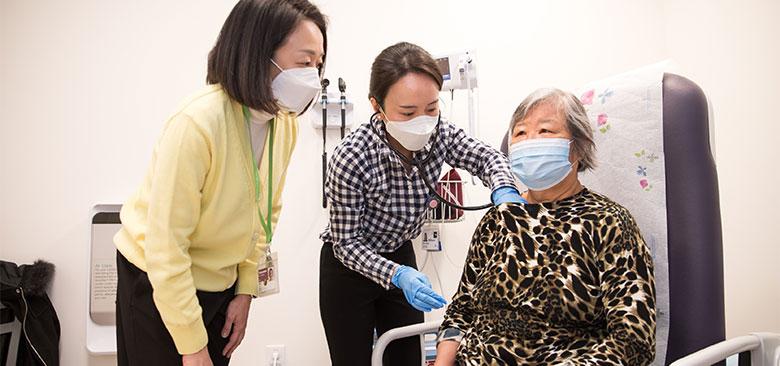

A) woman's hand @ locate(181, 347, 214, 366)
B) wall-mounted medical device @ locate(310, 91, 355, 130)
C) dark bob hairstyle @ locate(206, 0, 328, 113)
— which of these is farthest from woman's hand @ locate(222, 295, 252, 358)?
wall-mounted medical device @ locate(310, 91, 355, 130)

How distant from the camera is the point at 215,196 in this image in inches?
39.4

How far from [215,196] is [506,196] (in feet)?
2.30

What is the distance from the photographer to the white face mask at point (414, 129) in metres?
1.32

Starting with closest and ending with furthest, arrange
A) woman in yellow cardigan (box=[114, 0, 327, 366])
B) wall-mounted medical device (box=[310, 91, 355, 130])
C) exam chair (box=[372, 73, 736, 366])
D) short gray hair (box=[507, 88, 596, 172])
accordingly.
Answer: woman in yellow cardigan (box=[114, 0, 327, 366]), exam chair (box=[372, 73, 736, 366]), short gray hair (box=[507, 88, 596, 172]), wall-mounted medical device (box=[310, 91, 355, 130])

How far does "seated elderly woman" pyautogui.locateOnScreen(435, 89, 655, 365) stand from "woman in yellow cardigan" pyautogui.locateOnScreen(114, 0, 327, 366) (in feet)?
1.68

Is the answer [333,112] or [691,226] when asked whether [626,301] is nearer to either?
[691,226]

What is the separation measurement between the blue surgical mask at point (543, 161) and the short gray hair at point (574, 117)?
0.13ft

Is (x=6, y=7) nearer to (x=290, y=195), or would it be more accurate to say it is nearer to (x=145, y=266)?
(x=290, y=195)

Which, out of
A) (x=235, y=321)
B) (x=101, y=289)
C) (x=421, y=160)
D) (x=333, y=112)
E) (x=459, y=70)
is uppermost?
(x=459, y=70)

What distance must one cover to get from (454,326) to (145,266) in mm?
686

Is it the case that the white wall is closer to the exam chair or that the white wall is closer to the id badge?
the id badge

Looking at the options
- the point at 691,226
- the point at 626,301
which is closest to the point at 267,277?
the point at 626,301

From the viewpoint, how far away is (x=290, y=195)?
2.40 metres

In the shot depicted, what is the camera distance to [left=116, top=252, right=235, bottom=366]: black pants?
0.98 meters
